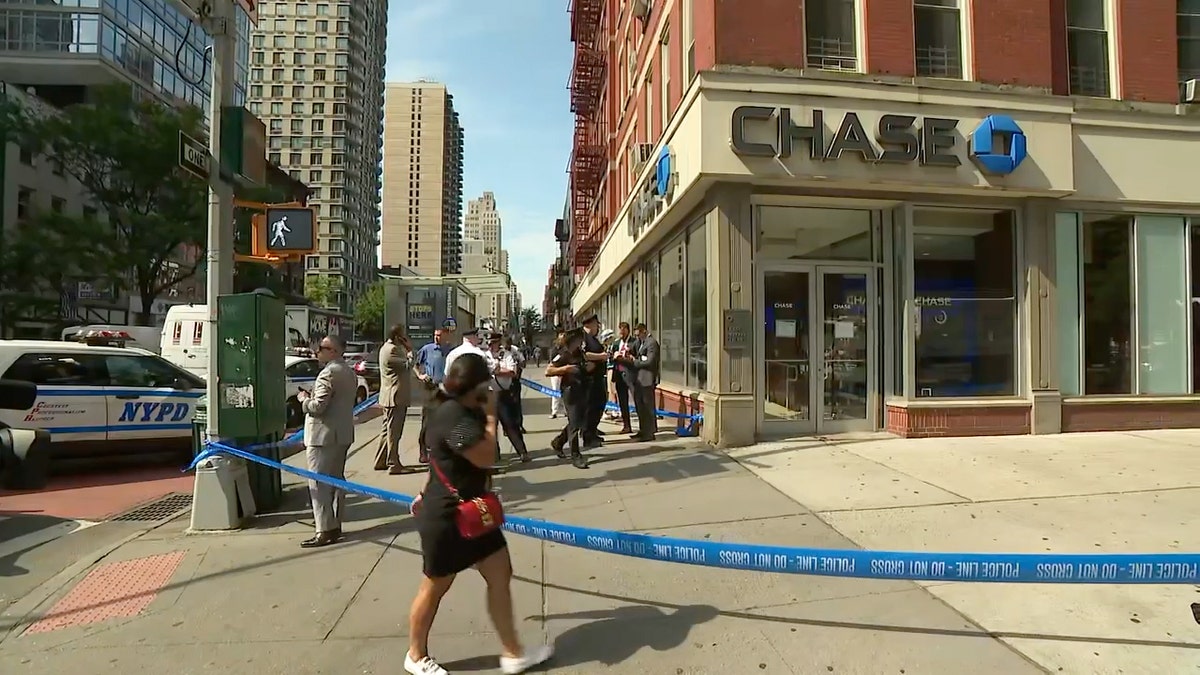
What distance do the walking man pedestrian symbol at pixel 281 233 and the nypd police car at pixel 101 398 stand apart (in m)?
4.54

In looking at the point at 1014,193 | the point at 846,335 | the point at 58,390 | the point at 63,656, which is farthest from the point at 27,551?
the point at 1014,193

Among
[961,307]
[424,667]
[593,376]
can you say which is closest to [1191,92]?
[961,307]

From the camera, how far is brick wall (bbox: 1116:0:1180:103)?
32.9ft

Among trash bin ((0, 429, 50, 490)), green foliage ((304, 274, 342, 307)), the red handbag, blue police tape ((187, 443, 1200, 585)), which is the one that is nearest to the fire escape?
blue police tape ((187, 443, 1200, 585))

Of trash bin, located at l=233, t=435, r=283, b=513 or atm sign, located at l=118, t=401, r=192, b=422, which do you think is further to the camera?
atm sign, located at l=118, t=401, r=192, b=422

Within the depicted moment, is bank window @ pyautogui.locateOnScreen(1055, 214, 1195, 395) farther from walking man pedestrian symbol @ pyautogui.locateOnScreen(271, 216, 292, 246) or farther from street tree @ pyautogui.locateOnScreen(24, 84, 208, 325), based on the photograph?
street tree @ pyautogui.locateOnScreen(24, 84, 208, 325)

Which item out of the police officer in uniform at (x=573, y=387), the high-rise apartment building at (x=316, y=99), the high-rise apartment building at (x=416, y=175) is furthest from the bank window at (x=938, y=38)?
the high-rise apartment building at (x=416, y=175)

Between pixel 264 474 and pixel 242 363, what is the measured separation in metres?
1.16

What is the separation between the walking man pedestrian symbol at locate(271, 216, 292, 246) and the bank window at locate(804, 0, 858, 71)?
23.5 feet

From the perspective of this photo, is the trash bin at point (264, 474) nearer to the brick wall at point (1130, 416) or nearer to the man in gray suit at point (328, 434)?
the man in gray suit at point (328, 434)

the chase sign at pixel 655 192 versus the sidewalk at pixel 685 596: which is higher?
the chase sign at pixel 655 192

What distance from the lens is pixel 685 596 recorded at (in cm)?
415

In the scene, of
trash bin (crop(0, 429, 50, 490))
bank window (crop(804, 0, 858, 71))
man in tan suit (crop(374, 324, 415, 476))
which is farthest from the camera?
bank window (crop(804, 0, 858, 71))

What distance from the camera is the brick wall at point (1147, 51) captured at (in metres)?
10.0
